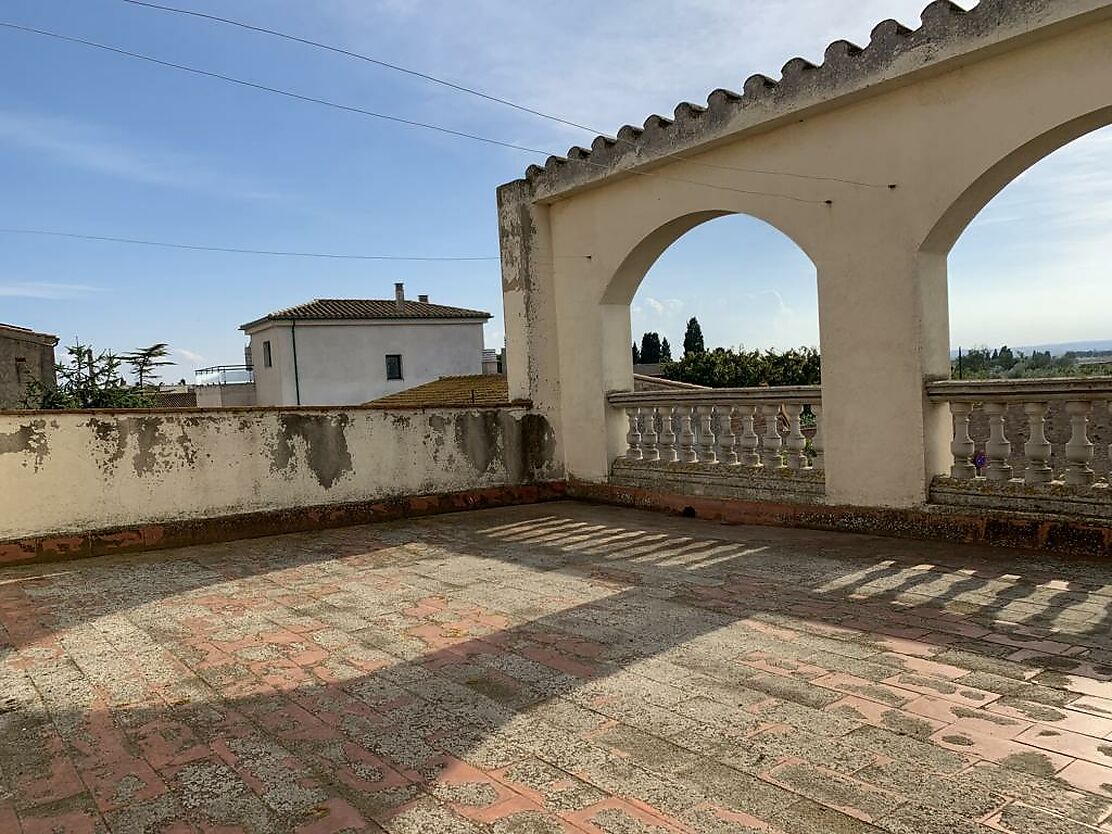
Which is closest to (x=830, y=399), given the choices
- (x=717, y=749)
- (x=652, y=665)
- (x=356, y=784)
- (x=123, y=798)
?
(x=652, y=665)

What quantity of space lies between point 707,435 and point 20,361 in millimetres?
21128

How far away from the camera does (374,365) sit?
123 ft

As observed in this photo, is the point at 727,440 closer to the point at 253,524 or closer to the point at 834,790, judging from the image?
the point at 253,524

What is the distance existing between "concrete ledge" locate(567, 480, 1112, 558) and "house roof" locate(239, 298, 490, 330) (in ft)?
100

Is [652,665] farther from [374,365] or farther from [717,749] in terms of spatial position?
[374,365]

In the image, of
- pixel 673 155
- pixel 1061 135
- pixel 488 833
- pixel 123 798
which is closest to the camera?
pixel 488 833

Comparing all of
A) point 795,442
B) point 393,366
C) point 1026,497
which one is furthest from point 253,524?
point 393,366

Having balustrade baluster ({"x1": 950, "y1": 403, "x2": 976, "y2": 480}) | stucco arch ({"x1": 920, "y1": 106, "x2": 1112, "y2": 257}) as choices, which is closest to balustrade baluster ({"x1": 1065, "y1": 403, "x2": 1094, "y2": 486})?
balustrade baluster ({"x1": 950, "y1": 403, "x2": 976, "y2": 480})

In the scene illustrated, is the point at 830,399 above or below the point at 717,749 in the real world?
above

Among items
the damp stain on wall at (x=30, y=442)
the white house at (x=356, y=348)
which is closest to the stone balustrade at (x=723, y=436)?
the damp stain on wall at (x=30, y=442)

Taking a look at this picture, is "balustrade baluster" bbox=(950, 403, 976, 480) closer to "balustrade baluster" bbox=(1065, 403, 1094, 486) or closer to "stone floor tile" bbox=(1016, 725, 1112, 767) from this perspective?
"balustrade baluster" bbox=(1065, 403, 1094, 486)

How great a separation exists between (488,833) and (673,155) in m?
6.33

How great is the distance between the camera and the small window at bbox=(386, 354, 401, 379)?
37844mm

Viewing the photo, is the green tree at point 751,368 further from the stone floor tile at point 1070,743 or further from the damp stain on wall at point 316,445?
the stone floor tile at point 1070,743
